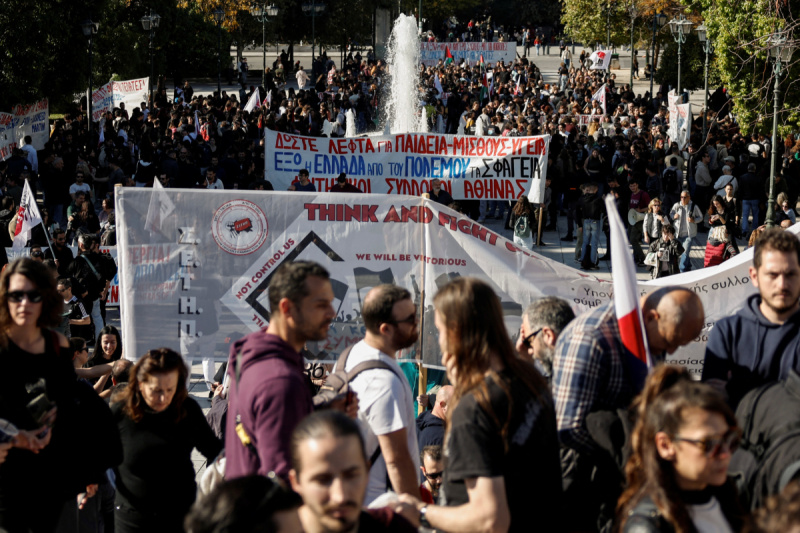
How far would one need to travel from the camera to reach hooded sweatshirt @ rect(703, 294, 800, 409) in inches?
151

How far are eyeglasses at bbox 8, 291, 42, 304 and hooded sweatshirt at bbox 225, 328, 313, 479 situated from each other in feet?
3.21

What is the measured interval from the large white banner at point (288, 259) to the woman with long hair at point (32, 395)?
3285mm

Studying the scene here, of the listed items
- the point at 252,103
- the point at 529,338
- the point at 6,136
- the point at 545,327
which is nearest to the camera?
the point at 545,327

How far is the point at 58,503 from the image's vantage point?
4.11m

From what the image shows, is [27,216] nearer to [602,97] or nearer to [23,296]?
[23,296]

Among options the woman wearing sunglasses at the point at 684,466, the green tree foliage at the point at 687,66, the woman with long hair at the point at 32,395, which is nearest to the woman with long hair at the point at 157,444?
the woman with long hair at the point at 32,395

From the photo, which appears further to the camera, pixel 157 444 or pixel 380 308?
pixel 157 444

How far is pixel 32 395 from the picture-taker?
3928 mm

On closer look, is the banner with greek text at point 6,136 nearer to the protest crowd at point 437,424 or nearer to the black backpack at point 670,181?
the black backpack at point 670,181

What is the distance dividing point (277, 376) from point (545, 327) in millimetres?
1355

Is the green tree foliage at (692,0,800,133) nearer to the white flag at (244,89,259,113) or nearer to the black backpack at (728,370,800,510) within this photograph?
the white flag at (244,89,259,113)

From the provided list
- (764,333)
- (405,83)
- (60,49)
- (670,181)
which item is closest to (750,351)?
(764,333)

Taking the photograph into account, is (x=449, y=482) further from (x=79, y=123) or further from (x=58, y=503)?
(x=79, y=123)

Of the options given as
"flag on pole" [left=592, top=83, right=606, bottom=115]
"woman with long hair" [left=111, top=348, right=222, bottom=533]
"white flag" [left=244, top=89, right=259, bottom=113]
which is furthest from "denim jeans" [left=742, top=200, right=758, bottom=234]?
"woman with long hair" [left=111, top=348, right=222, bottom=533]
